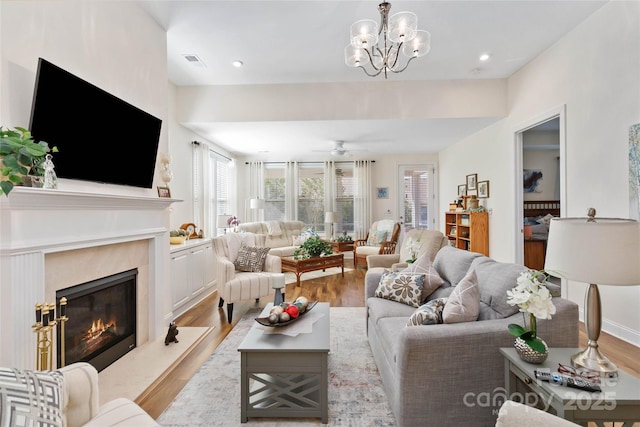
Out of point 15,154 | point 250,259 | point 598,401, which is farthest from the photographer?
point 250,259

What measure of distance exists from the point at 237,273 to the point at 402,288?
208cm

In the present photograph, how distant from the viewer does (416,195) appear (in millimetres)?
7652

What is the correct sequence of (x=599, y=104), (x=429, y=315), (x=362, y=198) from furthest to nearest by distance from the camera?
1. (x=362, y=198)
2. (x=599, y=104)
3. (x=429, y=315)

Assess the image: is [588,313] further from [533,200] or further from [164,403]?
[533,200]

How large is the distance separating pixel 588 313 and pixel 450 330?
0.58 meters

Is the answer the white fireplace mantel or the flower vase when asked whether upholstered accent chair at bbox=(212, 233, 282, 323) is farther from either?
the flower vase

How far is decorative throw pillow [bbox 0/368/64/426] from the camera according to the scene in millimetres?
910

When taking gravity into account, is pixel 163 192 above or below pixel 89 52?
below

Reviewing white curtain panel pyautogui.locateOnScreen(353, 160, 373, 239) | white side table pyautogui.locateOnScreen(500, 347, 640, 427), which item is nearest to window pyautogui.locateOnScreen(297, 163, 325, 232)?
white curtain panel pyautogui.locateOnScreen(353, 160, 373, 239)

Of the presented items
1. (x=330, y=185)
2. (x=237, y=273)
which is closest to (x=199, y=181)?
(x=237, y=273)

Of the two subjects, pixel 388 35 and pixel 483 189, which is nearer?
pixel 388 35

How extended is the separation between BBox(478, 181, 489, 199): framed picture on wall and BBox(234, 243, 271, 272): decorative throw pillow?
3841 millimetres

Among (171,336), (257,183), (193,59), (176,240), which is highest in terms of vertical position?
(193,59)

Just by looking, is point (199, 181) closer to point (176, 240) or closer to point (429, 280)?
point (176, 240)
